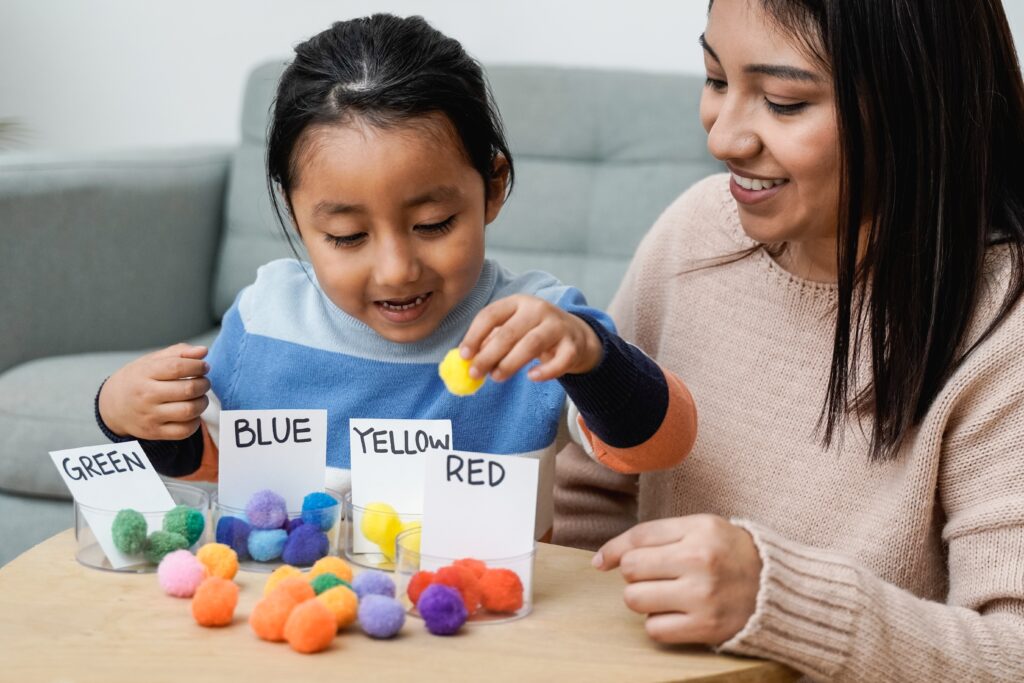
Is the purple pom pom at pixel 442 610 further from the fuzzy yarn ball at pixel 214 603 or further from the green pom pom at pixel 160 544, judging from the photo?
the green pom pom at pixel 160 544

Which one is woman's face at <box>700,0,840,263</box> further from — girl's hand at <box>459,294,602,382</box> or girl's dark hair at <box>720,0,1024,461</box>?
girl's hand at <box>459,294,602,382</box>

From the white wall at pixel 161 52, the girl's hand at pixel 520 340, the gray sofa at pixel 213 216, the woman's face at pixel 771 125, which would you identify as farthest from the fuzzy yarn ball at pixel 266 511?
the white wall at pixel 161 52

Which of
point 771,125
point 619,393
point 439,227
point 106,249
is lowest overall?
point 106,249

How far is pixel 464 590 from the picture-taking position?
2.86ft

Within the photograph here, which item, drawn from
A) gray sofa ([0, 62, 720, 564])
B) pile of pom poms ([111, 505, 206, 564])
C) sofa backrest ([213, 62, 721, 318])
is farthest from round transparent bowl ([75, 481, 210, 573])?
sofa backrest ([213, 62, 721, 318])

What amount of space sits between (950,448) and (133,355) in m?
1.69

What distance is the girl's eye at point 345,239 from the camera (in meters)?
1.13

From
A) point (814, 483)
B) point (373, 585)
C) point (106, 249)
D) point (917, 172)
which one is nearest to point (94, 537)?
point (373, 585)

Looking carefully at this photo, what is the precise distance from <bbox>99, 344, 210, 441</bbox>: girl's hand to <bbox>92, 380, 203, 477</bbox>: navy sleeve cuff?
33 mm

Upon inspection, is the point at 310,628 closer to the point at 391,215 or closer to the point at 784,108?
the point at 391,215

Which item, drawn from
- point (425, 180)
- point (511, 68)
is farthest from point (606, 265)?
point (425, 180)

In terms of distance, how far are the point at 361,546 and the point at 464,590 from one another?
0.15 meters

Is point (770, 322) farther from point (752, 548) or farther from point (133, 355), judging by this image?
point (133, 355)

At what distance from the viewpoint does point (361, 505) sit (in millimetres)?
1016
